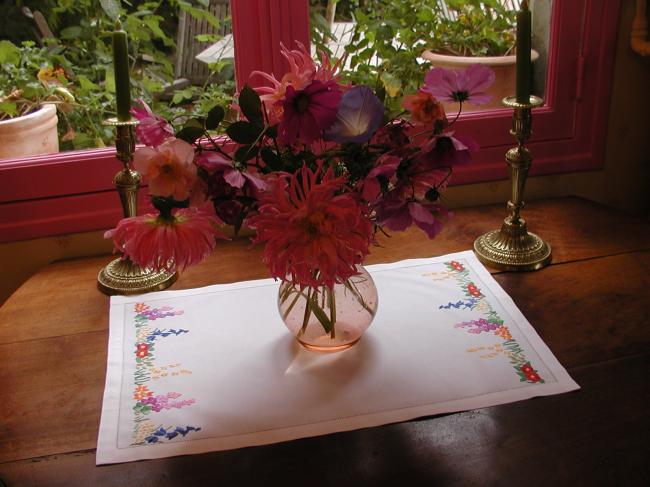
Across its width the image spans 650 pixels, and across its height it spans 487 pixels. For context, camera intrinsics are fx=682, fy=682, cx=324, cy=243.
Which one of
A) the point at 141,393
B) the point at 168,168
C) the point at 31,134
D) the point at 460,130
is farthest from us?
the point at 460,130

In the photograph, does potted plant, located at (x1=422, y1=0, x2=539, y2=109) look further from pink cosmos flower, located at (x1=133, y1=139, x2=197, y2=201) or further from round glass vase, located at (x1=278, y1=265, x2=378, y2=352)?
pink cosmos flower, located at (x1=133, y1=139, x2=197, y2=201)

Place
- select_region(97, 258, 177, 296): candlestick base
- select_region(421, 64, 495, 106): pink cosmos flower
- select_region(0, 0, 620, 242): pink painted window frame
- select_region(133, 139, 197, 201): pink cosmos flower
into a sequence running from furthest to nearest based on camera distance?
select_region(0, 0, 620, 242): pink painted window frame
select_region(97, 258, 177, 296): candlestick base
select_region(421, 64, 495, 106): pink cosmos flower
select_region(133, 139, 197, 201): pink cosmos flower

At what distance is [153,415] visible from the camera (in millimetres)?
888

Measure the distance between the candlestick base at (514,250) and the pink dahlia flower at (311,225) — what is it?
22.0 inches

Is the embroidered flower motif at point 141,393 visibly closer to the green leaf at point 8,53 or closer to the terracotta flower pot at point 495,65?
the green leaf at point 8,53

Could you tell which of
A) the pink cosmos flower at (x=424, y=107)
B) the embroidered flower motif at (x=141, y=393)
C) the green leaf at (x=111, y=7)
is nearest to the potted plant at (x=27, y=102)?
the green leaf at (x=111, y=7)

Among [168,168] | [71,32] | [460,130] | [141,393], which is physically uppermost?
[71,32]

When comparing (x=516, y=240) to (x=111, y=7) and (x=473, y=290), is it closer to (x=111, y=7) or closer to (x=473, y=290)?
(x=473, y=290)

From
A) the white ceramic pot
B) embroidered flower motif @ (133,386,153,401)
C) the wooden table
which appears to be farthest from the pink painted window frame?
embroidered flower motif @ (133,386,153,401)

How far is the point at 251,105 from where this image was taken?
776mm

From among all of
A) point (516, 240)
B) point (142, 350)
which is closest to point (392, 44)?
point (516, 240)

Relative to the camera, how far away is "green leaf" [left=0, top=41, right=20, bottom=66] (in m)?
1.34

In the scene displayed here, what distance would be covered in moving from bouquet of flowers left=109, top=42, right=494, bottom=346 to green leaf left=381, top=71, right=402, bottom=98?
680mm

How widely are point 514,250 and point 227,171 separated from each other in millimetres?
689
